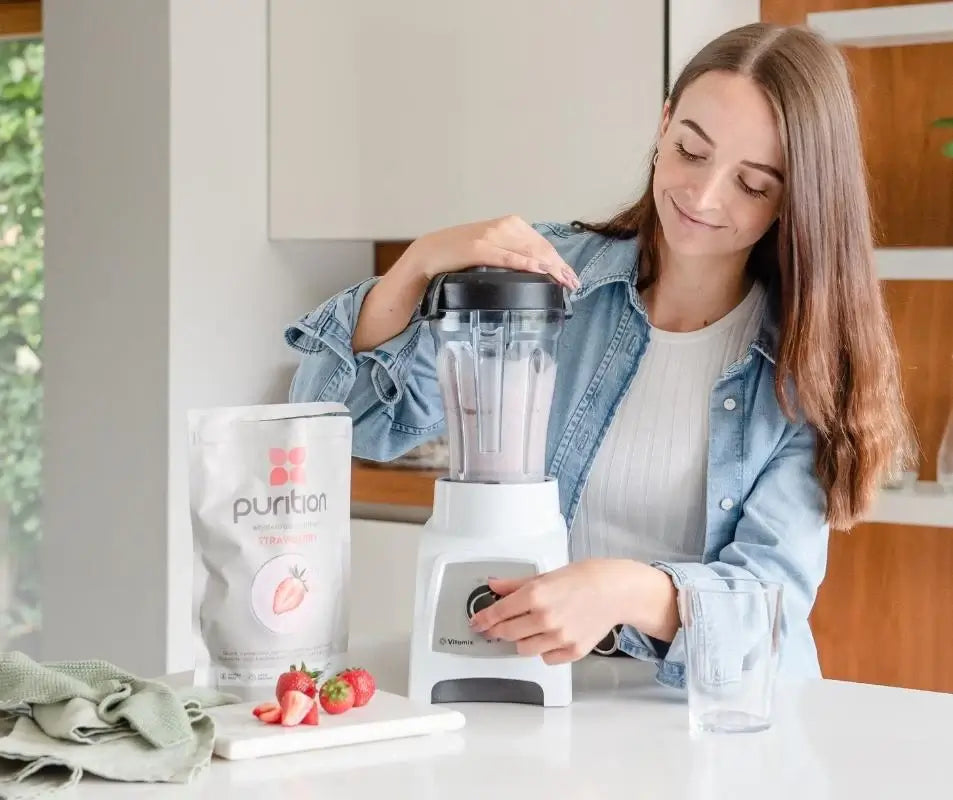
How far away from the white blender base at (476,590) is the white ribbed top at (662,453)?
1.15 ft

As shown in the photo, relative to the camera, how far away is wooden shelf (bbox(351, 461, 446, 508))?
2.69 meters

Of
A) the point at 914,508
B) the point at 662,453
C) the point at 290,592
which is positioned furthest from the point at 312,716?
the point at 914,508

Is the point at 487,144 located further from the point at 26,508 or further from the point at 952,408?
the point at 26,508

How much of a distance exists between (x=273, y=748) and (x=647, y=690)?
39 centimetres

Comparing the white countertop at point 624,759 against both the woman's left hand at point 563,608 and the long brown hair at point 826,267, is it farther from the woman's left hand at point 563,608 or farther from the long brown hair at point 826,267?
the long brown hair at point 826,267

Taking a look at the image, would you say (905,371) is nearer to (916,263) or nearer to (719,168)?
(916,263)

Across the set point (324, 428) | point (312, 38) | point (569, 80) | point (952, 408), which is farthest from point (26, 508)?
point (324, 428)

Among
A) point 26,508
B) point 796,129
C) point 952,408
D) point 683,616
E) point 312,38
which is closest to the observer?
point 683,616

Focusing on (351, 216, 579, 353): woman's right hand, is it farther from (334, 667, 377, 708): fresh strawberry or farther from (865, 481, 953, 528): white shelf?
(865, 481, 953, 528): white shelf

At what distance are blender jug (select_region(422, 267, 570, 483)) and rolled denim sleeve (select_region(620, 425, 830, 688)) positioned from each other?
0.59 feet

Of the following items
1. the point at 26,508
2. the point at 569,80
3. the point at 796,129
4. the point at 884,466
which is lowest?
the point at 26,508

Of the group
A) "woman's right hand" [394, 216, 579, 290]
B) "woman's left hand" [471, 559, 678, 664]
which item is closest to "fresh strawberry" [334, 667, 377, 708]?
"woman's left hand" [471, 559, 678, 664]

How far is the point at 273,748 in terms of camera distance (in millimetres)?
1038

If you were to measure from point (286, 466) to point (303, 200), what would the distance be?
5.41 ft
